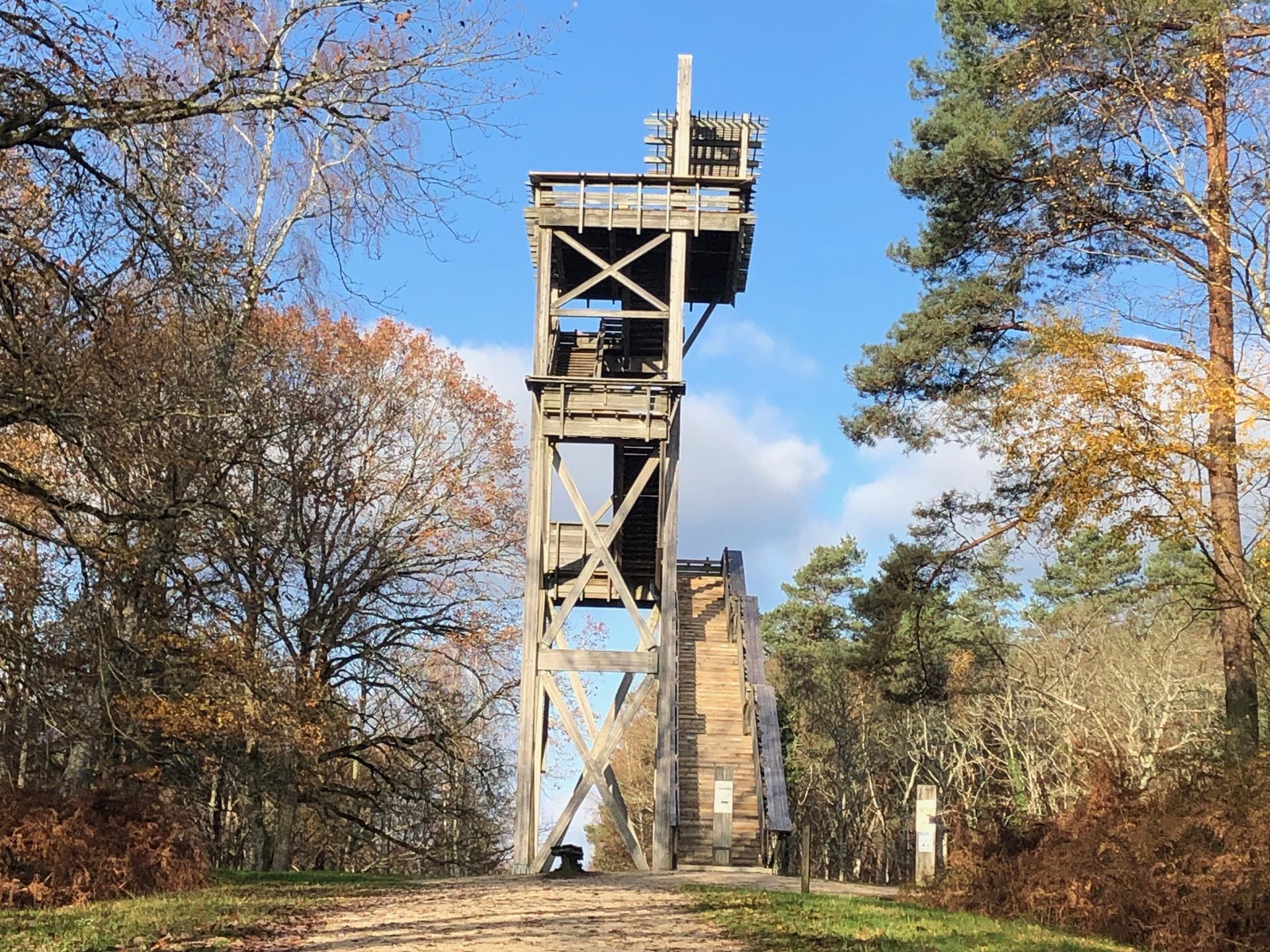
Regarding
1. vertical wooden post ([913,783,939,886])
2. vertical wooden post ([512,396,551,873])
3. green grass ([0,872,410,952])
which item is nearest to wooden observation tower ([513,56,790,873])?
vertical wooden post ([512,396,551,873])

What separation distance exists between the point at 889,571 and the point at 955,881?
7031mm

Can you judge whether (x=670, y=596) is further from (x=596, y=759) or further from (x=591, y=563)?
(x=596, y=759)

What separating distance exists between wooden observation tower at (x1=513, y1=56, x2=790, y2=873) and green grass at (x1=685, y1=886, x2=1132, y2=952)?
14.9 ft

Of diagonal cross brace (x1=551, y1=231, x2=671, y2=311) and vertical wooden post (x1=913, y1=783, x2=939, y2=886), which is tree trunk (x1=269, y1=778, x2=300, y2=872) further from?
vertical wooden post (x1=913, y1=783, x2=939, y2=886)

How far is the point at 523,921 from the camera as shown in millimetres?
9805

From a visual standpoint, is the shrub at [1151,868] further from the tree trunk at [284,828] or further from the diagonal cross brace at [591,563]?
the tree trunk at [284,828]

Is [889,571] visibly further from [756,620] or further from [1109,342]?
[1109,342]

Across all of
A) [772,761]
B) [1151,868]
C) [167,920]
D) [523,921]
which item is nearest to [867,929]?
[1151,868]

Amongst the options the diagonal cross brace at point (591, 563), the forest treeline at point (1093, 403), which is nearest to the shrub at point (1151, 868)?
the forest treeline at point (1093, 403)

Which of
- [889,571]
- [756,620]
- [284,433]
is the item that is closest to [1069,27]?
[889,571]

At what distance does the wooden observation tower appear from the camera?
660 inches

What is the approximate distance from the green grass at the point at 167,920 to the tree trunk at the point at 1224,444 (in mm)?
9689

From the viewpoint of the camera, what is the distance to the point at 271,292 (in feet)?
23.9

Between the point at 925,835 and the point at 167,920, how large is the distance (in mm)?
7939
